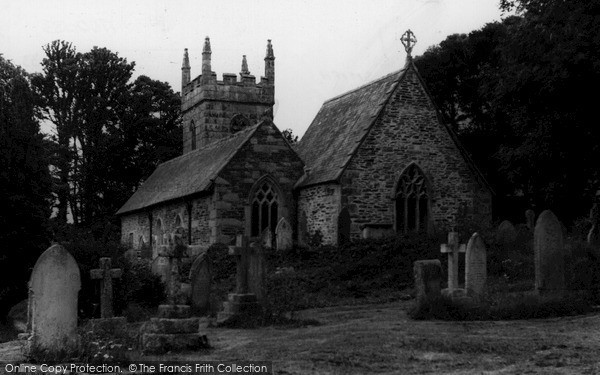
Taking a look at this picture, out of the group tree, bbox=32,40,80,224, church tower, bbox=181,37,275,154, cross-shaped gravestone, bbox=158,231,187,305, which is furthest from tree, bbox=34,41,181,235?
cross-shaped gravestone, bbox=158,231,187,305

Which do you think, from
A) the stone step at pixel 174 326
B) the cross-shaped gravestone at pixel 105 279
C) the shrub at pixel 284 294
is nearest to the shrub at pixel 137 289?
the shrub at pixel 284 294

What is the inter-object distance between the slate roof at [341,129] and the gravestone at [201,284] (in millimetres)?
11265

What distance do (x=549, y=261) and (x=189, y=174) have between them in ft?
70.5

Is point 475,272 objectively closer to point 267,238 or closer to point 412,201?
point 267,238

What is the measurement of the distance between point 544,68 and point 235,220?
1096 cm

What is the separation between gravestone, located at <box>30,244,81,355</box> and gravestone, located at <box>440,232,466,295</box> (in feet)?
24.8

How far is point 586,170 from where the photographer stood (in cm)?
2814

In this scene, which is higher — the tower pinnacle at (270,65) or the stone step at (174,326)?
the tower pinnacle at (270,65)

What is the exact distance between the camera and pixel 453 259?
1697 centimetres

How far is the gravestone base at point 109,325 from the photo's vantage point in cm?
1350

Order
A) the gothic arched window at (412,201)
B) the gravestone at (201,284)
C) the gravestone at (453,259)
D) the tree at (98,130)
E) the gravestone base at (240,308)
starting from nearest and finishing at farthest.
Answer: the gravestone base at (240,308), the gravestone at (453,259), the gravestone at (201,284), the gothic arched window at (412,201), the tree at (98,130)

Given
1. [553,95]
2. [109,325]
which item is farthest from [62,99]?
[109,325]

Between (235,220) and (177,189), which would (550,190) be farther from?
(177,189)

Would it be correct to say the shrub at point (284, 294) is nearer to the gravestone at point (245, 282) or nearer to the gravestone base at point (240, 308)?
the gravestone base at point (240, 308)
